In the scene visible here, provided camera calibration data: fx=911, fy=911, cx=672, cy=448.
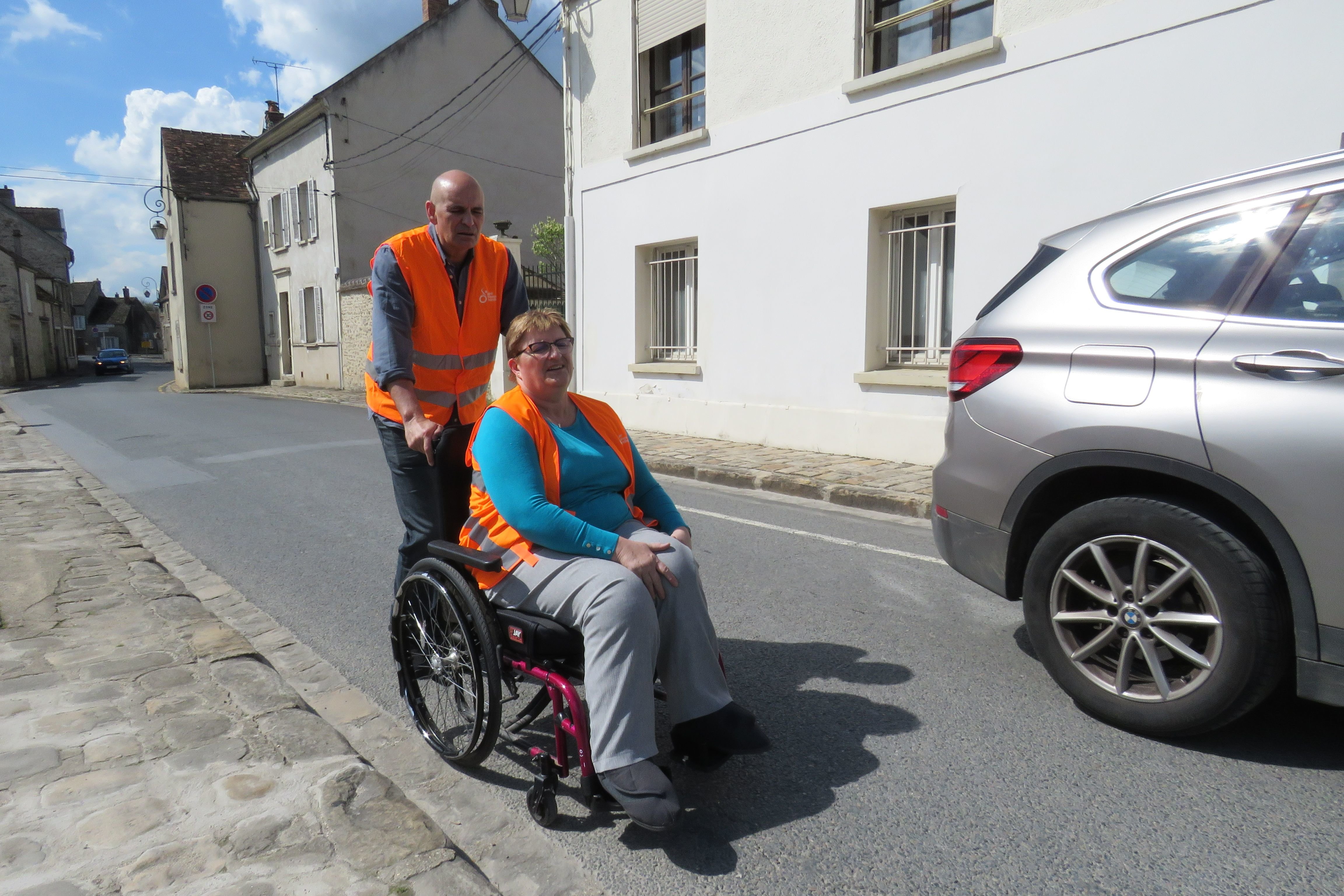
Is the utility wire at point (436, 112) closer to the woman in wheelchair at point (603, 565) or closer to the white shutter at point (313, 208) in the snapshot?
the white shutter at point (313, 208)

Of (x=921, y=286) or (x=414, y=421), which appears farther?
(x=921, y=286)

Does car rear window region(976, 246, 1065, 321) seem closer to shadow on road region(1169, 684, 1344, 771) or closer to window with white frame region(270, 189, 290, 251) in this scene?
shadow on road region(1169, 684, 1344, 771)

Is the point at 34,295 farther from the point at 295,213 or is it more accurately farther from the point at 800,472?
the point at 800,472

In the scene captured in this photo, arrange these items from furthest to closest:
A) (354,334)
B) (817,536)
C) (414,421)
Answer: (354,334), (817,536), (414,421)

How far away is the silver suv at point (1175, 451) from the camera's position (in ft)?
8.71

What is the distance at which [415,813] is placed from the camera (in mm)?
2594

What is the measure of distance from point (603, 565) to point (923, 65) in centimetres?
772

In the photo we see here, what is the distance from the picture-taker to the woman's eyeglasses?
2.93 m

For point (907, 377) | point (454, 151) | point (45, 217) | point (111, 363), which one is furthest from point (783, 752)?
point (45, 217)

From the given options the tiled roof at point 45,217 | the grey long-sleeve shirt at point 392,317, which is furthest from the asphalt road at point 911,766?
the tiled roof at point 45,217

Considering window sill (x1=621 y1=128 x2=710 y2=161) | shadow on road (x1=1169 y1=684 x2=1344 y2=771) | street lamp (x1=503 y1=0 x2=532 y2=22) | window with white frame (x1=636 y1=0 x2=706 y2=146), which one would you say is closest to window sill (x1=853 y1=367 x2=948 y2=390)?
window sill (x1=621 y1=128 x2=710 y2=161)

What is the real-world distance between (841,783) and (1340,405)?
179cm

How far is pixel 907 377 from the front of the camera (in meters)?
8.95

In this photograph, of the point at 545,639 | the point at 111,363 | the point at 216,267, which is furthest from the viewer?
the point at 111,363
